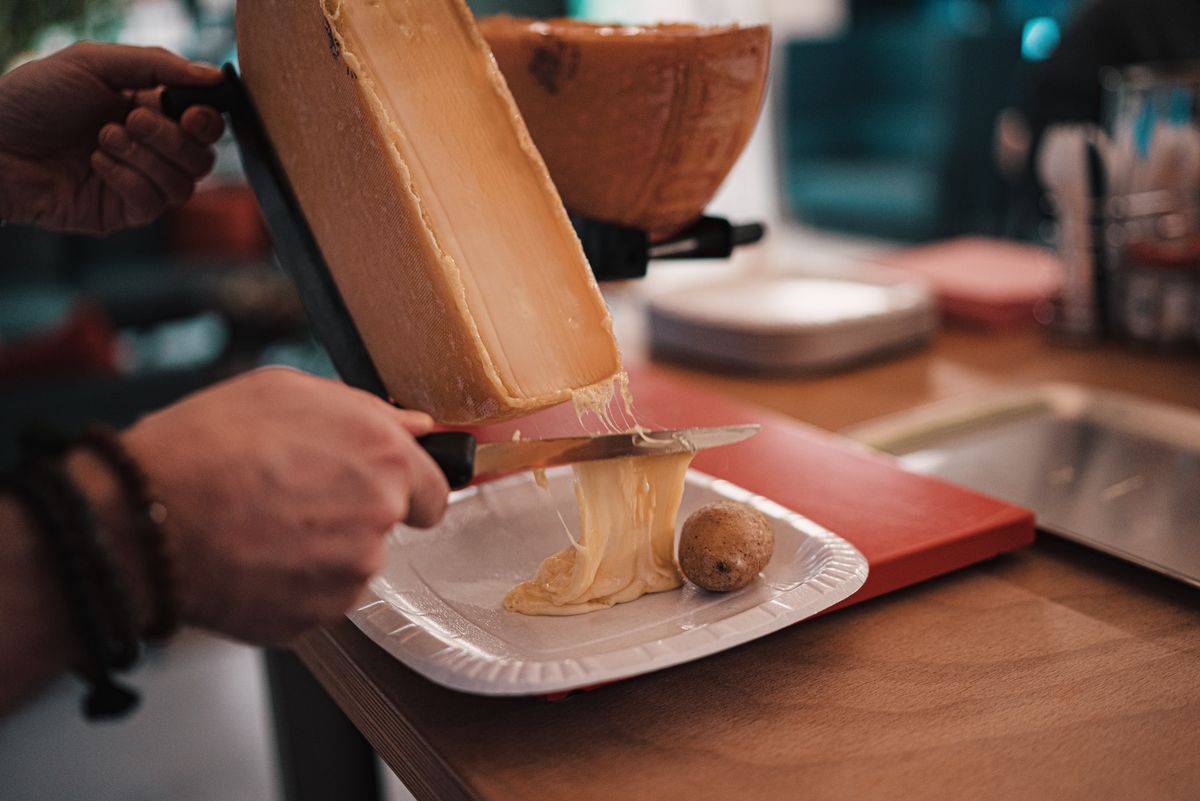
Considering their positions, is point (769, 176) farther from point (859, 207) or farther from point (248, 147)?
point (248, 147)

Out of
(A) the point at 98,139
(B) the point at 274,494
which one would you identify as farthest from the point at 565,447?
(A) the point at 98,139

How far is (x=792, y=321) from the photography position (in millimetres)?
1209

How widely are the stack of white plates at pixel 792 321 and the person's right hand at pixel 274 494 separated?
0.78 m

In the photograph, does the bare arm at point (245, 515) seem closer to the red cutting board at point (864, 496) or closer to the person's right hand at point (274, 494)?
the person's right hand at point (274, 494)

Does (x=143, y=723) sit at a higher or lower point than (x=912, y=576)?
lower

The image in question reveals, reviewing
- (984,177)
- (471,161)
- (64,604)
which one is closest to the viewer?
(64,604)

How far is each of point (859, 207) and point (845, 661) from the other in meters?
4.78

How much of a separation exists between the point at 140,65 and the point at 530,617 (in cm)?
56

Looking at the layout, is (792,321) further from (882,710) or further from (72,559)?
(72,559)

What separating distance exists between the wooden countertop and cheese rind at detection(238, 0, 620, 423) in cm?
19

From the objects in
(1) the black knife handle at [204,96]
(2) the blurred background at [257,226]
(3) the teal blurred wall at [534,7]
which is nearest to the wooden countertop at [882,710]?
(2) the blurred background at [257,226]

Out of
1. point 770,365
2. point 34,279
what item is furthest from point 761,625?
point 34,279

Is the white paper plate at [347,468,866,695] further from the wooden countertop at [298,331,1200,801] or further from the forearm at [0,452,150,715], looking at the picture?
the forearm at [0,452,150,715]

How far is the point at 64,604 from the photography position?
436 millimetres
